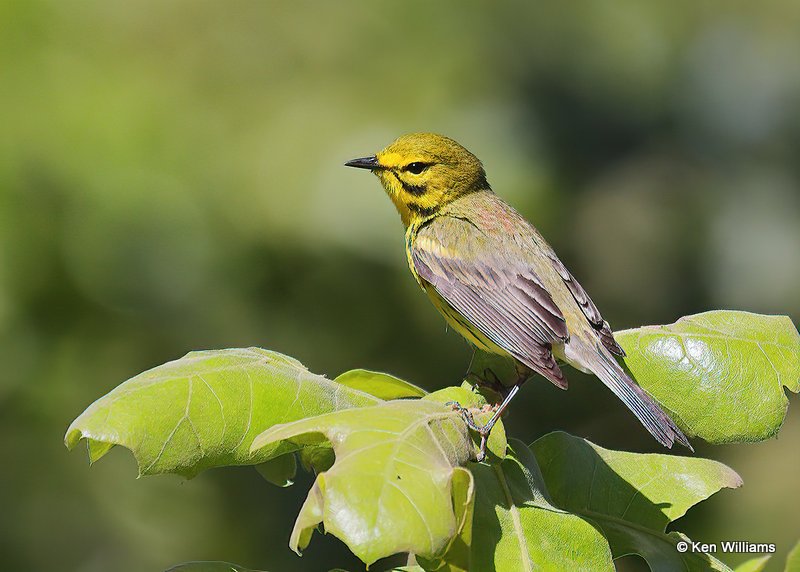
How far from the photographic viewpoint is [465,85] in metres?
6.25

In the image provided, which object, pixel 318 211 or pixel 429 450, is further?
pixel 318 211

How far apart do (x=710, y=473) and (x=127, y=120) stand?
12.2ft

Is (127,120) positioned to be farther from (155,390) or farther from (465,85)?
(155,390)

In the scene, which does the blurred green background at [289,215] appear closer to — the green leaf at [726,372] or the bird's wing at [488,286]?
the bird's wing at [488,286]

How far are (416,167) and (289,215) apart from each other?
4.17ft

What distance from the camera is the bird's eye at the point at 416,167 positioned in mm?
4501

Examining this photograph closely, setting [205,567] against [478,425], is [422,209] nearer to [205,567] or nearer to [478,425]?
[478,425]

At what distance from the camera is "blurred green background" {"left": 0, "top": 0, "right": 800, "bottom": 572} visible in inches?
210

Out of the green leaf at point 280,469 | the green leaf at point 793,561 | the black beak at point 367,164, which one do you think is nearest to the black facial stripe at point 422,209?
the black beak at point 367,164

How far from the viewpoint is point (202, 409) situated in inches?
90.1


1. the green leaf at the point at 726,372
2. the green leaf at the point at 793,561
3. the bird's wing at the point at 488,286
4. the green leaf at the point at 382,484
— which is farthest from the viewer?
the bird's wing at the point at 488,286

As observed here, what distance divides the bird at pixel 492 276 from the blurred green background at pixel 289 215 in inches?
39.5

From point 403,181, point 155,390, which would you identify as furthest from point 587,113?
point 155,390

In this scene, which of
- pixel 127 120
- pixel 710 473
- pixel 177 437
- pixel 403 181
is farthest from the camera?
pixel 127 120
